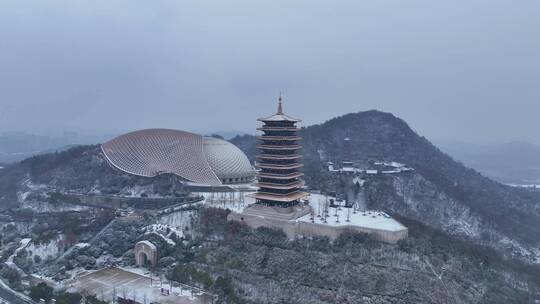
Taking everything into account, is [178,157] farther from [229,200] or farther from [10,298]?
[10,298]

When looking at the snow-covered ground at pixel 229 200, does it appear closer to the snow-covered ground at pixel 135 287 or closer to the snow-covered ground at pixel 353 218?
the snow-covered ground at pixel 353 218

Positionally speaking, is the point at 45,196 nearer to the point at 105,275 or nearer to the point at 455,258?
the point at 105,275

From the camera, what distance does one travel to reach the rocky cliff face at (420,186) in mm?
74438

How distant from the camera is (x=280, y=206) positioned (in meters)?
50.7

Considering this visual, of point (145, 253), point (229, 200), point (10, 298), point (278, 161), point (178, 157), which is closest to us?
point (10, 298)

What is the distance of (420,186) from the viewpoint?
279ft

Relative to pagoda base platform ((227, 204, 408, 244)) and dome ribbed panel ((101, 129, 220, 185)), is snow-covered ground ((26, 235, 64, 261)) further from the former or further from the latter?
dome ribbed panel ((101, 129, 220, 185))

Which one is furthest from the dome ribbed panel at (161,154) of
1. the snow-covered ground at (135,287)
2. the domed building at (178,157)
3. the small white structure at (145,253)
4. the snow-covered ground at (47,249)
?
the snow-covered ground at (135,287)

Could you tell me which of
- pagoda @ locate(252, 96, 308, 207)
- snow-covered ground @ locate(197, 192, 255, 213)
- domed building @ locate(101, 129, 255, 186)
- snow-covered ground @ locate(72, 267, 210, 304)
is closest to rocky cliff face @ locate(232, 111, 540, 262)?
domed building @ locate(101, 129, 255, 186)

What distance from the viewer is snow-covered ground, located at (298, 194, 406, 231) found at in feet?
149

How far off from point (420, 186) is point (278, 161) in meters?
44.3

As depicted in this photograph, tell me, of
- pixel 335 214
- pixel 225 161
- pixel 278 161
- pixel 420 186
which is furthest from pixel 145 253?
pixel 420 186

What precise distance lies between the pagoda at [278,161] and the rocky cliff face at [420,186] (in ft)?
74.6

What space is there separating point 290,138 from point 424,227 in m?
19.0
